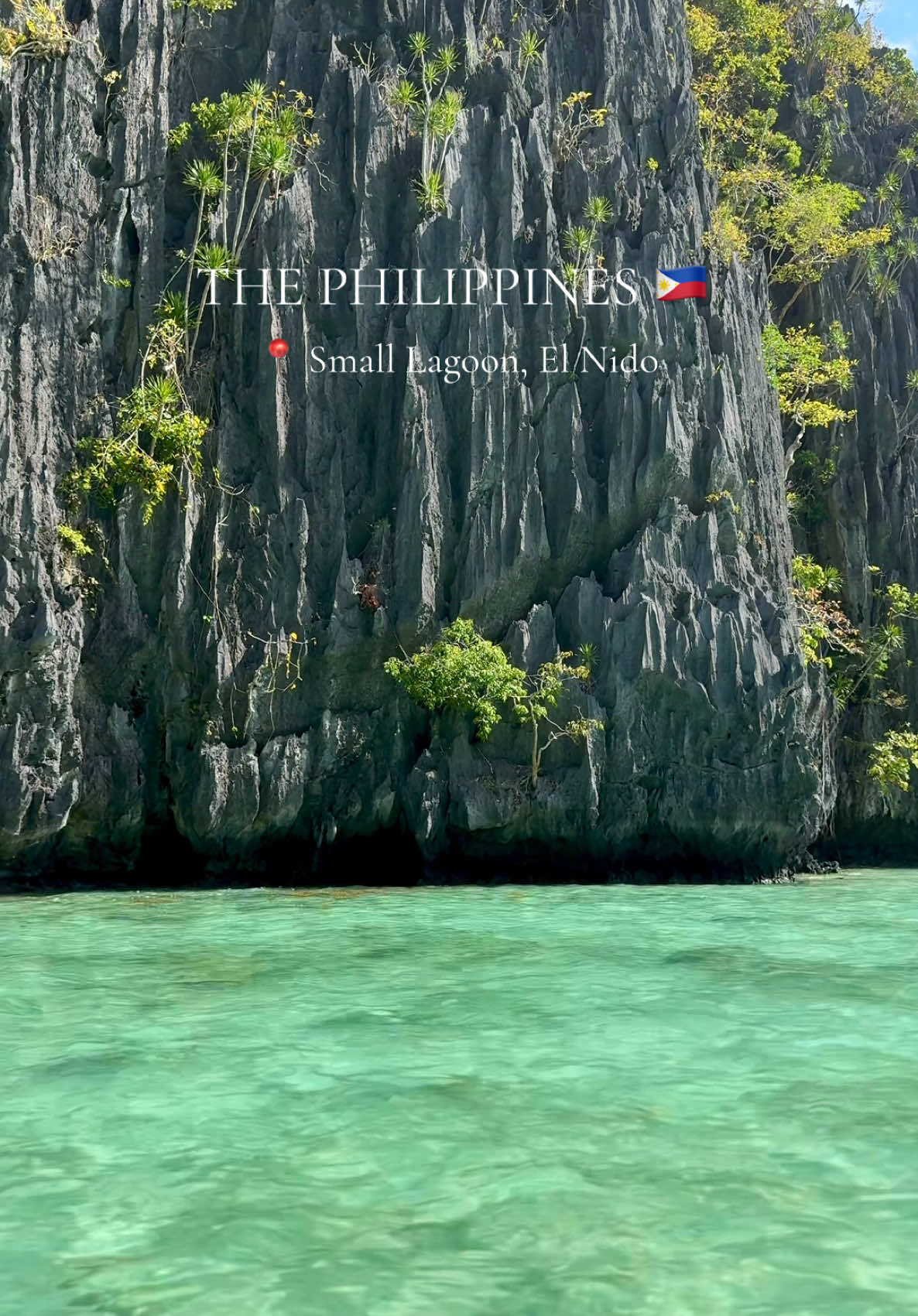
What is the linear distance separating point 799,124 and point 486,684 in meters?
21.2

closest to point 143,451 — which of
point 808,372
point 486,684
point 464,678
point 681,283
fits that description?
point 464,678

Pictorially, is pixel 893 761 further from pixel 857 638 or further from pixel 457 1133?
pixel 457 1133

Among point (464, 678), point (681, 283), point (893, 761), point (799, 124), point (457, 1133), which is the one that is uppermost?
point (799, 124)

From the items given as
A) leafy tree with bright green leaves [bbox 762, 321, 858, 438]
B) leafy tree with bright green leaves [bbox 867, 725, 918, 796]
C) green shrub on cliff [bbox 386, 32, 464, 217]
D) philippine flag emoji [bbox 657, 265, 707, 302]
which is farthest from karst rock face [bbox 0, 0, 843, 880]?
leafy tree with bright green leaves [bbox 762, 321, 858, 438]

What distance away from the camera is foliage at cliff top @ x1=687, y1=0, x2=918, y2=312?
31312 millimetres

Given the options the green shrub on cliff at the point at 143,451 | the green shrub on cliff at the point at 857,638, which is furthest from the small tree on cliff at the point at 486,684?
the green shrub on cliff at the point at 857,638

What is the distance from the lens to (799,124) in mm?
34219

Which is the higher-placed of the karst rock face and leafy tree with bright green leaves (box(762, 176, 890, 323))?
leafy tree with bright green leaves (box(762, 176, 890, 323))

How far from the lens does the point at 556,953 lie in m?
13.8

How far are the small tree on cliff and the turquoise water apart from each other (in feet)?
29.3

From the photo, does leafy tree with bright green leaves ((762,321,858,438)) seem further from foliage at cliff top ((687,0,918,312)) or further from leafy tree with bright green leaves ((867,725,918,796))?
leafy tree with bright green leaves ((867,725,918,796))

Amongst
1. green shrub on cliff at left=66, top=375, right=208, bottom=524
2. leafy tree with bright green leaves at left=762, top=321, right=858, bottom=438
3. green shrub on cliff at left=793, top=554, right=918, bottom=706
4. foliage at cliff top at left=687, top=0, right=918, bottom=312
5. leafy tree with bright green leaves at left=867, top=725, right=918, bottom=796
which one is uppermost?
foliage at cliff top at left=687, top=0, right=918, bottom=312

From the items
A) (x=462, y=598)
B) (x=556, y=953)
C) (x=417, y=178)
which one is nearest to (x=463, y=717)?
(x=462, y=598)

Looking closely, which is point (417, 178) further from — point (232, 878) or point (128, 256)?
point (232, 878)
